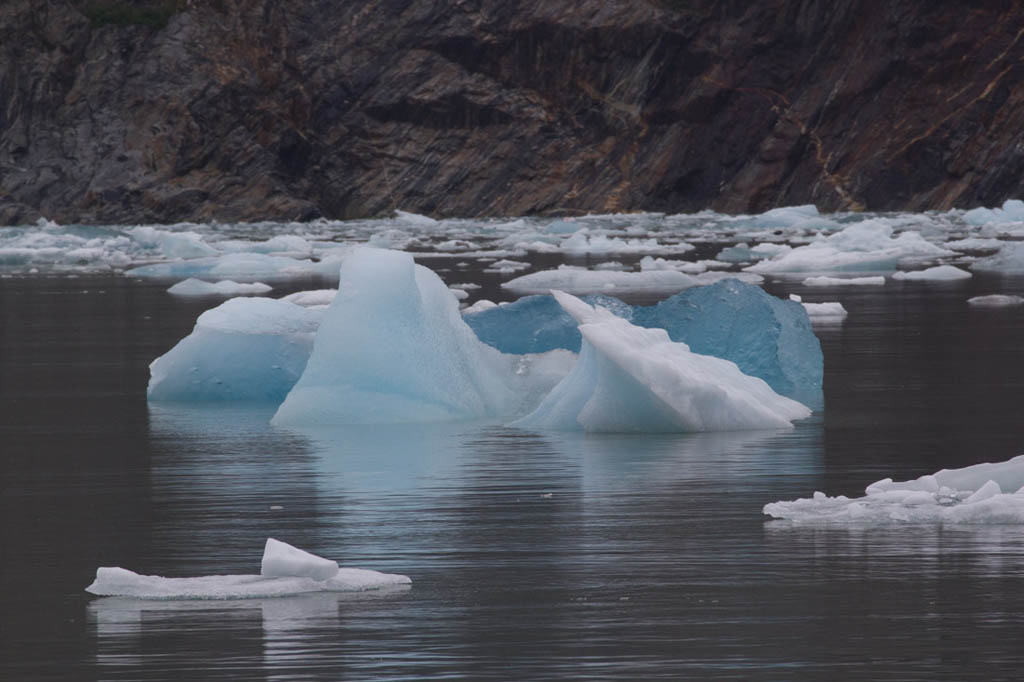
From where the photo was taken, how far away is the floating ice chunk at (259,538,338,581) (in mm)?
3967

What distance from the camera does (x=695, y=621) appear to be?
365cm

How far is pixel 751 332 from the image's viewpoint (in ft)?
26.6

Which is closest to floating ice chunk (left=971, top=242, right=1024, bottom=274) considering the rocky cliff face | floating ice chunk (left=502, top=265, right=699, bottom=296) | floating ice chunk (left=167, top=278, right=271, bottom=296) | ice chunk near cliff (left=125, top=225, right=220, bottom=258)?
floating ice chunk (left=502, top=265, right=699, bottom=296)

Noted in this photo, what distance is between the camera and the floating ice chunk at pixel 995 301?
42.1ft

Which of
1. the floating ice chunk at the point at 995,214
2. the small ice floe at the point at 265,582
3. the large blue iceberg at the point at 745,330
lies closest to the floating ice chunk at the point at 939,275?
the large blue iceberg at the point at 745,330

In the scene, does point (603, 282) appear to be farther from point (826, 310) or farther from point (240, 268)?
point (240, 268)

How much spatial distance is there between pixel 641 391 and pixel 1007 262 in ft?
41.3

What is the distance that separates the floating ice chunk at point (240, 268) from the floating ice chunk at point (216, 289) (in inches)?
102

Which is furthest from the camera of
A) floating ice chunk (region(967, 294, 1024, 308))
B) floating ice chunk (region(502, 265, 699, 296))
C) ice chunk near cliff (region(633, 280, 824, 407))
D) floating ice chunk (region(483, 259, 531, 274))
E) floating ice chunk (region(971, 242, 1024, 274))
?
floating ice chunk (region(483, 259, 531, 274))

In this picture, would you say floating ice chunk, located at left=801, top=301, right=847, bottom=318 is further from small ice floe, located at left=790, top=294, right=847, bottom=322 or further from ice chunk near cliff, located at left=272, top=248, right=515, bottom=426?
ice chunk near cliff, located at left=272, top=248, right=515, bottom=426

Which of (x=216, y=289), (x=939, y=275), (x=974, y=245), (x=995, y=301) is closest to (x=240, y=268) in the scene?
(x=216, y=289)

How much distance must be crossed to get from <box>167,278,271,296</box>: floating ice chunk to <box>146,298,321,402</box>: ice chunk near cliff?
7.18 m

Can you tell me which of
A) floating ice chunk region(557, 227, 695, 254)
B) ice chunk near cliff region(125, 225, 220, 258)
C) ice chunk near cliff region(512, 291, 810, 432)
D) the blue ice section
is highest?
ice chunk near cliff region(125, 225, 220, 258)

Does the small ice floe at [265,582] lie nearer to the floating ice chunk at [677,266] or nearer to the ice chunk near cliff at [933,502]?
the ice chunk near cliff at [933,502]
